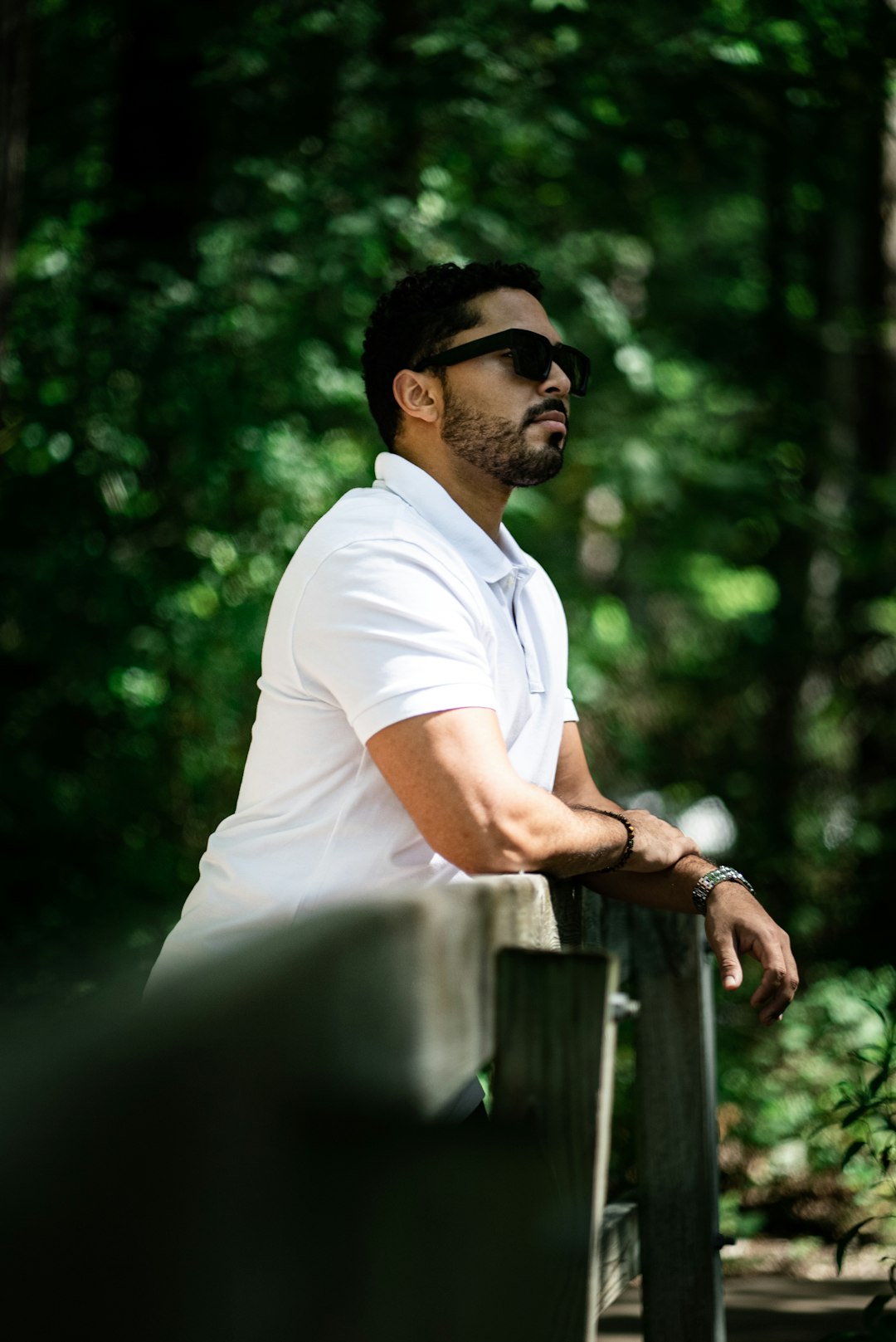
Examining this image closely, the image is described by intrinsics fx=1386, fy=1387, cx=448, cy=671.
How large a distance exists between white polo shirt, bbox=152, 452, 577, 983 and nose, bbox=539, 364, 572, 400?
0.52 metres

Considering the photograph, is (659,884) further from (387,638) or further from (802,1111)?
(802,1111)

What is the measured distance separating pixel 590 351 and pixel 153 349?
299cm

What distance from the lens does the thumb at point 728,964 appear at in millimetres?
2096

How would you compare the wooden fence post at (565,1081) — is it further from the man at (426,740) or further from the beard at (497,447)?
the beard at (497,447)

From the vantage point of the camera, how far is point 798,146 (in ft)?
20.6

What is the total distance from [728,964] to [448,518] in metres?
0.91

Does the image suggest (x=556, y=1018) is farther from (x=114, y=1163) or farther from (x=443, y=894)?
(x=114, y=1163)

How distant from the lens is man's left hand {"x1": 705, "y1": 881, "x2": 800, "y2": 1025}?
7.02ft

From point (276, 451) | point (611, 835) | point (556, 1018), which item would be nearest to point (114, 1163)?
point (556, 1018)

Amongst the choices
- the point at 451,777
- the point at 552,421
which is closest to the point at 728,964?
the point at 451,777

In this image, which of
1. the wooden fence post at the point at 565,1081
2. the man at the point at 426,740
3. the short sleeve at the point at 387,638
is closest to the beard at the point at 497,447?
the man at the point at 426,740

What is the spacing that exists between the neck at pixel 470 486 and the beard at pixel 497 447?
0.5 inches

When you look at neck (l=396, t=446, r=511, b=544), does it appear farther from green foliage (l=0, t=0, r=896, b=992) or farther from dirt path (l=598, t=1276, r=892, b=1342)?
green foliage (l=0, t=0, r=896, b=992)

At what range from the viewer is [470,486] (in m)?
2.64
